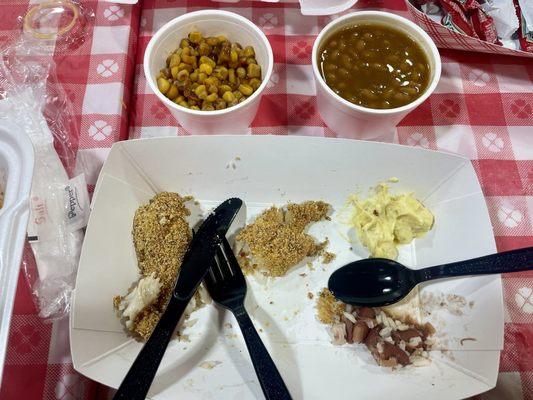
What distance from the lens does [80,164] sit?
1101 mm

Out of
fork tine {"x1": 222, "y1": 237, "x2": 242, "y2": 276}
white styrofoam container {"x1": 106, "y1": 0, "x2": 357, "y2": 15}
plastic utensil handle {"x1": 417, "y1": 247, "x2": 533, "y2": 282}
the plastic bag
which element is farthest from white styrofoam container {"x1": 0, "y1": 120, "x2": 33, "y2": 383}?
plastic utensil handle {"x1": 417, "y1": 247, "x2": 533, "y2": 282}

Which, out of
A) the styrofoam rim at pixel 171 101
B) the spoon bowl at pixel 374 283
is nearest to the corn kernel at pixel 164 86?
the styrofoam rim at pixel 171 101

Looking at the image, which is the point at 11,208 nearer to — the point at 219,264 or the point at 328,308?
the point at 219,264

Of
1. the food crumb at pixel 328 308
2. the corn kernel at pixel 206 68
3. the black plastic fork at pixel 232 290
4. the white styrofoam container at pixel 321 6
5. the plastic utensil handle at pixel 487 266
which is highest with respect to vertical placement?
the white styrofoam container at pixel 321 6

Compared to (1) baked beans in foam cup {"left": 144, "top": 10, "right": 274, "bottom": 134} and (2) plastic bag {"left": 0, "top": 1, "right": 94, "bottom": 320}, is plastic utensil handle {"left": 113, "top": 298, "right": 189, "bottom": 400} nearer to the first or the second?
(2) plastic bag {"left": 0, "top": 1, "right": 94, "bottom": 320}

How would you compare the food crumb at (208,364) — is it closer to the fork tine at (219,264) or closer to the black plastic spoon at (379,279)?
the fork tine at (219,264)

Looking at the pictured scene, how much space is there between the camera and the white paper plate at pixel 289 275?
0.88 m

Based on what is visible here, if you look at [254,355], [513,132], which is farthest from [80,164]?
[513,132]

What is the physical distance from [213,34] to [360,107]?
40cm

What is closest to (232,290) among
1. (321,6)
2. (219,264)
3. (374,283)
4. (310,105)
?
(219,264)

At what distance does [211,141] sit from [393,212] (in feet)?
1.39

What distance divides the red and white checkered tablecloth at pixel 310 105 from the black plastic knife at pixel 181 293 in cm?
28

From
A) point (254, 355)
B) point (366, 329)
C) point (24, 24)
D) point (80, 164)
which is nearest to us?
point (254, 355)

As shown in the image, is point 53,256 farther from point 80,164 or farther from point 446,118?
point 446,118
